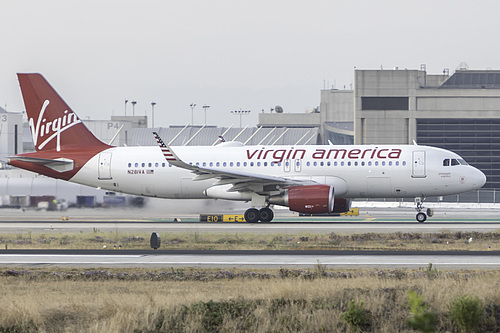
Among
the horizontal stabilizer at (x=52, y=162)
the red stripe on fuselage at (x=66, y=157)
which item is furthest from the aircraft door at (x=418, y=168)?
the horizontal stabilizer at (x=52, y=162)

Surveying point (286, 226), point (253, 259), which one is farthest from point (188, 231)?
point (253, 259)

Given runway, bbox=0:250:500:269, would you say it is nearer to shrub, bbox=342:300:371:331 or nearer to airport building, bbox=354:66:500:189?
shrub, bbox=342:300:371:331

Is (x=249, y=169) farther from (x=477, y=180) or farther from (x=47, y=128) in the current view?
(x=477, y=180)

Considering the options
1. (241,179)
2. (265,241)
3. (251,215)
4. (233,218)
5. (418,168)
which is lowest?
(233,218)

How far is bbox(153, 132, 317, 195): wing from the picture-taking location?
42.8 metres

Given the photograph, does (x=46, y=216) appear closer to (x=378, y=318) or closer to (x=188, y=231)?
(x=188, y=231)

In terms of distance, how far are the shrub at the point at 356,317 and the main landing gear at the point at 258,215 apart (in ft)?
97.9

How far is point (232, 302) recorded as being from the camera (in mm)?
16906

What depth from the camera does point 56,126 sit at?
4756 centimetres

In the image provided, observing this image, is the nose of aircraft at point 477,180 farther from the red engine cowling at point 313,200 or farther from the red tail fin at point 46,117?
the red tail fin at point 46,117

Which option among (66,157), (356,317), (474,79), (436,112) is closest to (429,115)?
(436,112)

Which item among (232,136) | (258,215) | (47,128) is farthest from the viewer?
(232,136)

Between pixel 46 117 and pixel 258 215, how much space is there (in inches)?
552

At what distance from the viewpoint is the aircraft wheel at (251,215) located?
1791 inches
